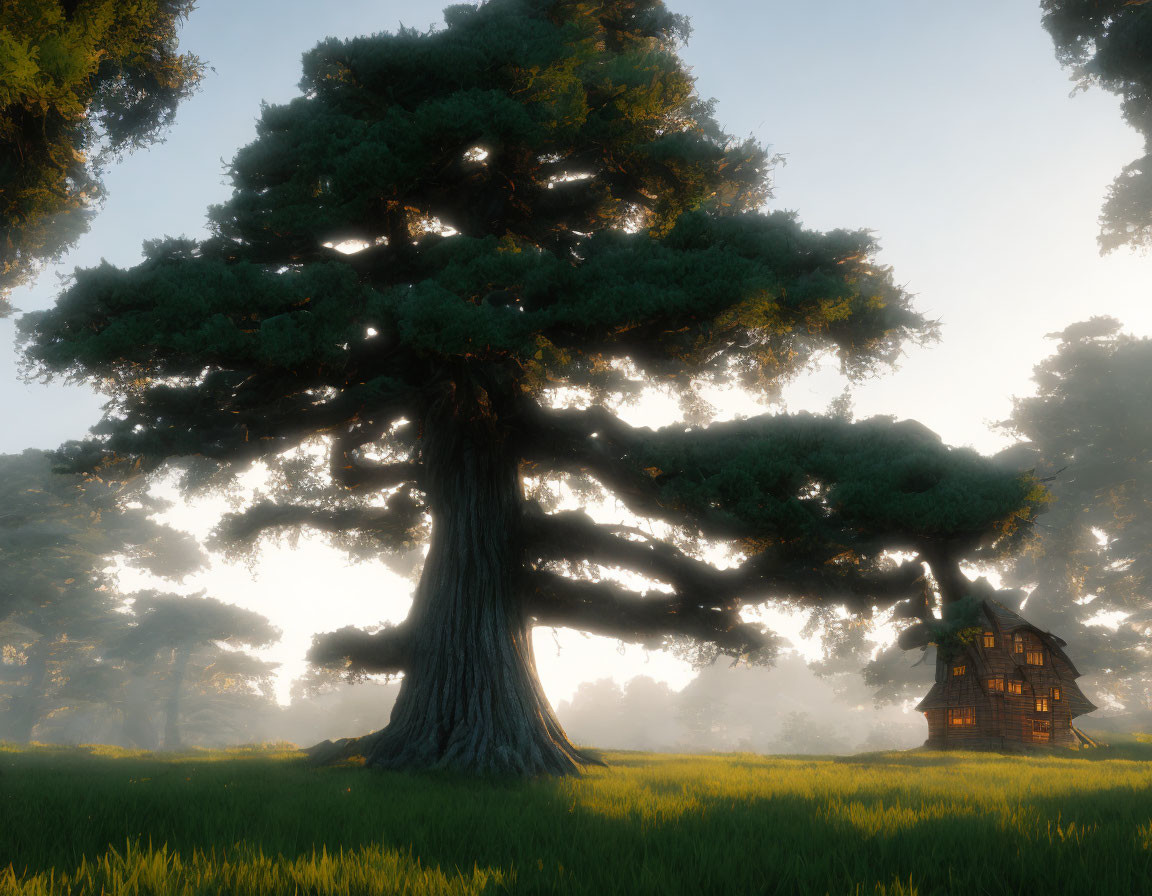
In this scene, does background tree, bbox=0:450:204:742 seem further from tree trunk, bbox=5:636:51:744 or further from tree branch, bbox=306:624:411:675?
tree branch, bbox=306:624:411:675

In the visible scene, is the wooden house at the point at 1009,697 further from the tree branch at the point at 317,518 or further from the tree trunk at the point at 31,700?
the tree trunk at the point at 31,700

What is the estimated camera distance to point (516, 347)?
7012 millimetres

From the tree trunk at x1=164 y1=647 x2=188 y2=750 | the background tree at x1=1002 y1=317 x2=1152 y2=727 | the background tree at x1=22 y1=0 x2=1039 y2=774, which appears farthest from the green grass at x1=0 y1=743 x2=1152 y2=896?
the tree trunk at x1=164 y1=647 x2=188 y2=750

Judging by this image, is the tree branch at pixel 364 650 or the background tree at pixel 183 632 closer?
the tree branch at pixel 364 650

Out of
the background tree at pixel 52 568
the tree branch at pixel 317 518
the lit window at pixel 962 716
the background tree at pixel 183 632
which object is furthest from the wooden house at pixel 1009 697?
the background tree at pixel 183 632

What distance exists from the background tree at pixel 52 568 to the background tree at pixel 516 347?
19.5m

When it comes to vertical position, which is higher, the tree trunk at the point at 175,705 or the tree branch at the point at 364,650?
the tree branch at the point at 364,650

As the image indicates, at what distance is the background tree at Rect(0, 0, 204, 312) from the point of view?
593 centimetres

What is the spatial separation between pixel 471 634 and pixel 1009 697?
1744 centimetres

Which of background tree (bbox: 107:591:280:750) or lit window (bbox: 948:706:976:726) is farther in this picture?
background tree (bbox: 107:591:280:750)

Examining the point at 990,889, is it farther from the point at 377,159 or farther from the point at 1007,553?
the point at 377,159

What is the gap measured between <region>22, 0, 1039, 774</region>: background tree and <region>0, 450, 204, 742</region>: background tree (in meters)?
19.5

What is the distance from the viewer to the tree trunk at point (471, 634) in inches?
326

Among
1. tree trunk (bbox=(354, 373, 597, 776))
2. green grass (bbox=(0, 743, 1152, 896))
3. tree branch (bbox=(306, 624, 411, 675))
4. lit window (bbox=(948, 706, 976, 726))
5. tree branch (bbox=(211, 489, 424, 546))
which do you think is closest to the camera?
green grass (bbox=(0, 743, 1152, 896))
